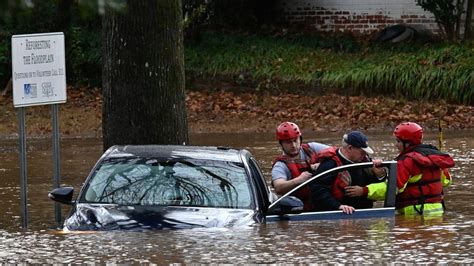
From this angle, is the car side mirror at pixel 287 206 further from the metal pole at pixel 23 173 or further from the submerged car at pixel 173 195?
the metal pole at pixel 23 173

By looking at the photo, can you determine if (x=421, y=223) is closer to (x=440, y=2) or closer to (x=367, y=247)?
(x=367, y=247)

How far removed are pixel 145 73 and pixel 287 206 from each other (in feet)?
13.7

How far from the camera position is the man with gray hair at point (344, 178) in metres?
11.1

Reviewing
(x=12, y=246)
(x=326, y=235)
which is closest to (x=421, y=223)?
(x=326, y=235)

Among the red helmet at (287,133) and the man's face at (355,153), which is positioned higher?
the red helmet at (287,133)

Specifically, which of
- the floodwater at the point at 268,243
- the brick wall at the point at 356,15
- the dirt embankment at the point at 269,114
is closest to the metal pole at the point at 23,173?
the floodwater at the point at 268,243

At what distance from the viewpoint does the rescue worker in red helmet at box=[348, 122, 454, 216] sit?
11.3 m

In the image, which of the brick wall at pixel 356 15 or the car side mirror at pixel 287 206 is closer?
the car side mirror at pixel 287 206

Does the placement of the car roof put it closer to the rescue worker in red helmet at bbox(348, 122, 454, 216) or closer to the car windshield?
the car windshield

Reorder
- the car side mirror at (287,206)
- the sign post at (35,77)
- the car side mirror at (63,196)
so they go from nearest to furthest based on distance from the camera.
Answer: the car side mirror at (287,206)
the car side mirror at (63,196)
the sign post at (35,77)

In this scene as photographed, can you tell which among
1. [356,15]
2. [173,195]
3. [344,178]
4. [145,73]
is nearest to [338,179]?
[344,178]

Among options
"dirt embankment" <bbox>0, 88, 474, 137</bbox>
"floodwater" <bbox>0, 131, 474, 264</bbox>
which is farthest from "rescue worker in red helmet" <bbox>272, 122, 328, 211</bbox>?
"dirt embankment" <bbox>0, 88, 474, 137</bbox>

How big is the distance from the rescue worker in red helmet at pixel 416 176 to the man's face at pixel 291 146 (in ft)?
3.00

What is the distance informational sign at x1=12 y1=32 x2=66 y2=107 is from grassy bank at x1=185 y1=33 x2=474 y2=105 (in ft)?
46.9
